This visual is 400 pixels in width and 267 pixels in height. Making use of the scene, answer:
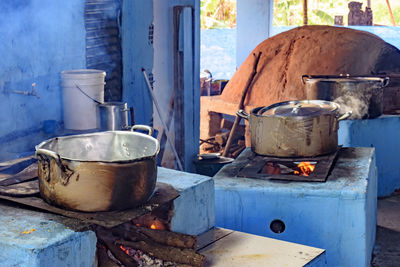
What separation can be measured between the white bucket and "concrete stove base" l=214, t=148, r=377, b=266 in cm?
134

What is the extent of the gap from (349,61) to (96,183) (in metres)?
5.75

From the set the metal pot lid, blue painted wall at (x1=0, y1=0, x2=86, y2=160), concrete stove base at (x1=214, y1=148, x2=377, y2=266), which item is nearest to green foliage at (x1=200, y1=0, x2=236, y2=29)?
blue painted wall at (x1=0, y1=0, x2=86, y2=160)

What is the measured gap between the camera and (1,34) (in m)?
4.19

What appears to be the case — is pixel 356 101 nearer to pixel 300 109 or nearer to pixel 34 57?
pixel 300 109

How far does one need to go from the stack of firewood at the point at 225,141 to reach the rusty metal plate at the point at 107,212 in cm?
599

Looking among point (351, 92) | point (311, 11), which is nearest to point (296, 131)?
point (351, 92)

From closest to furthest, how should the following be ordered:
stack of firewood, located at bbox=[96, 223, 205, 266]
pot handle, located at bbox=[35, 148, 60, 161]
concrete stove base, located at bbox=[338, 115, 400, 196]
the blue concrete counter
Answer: the blue concrete counter → pot handle, located at bbox=[35, 148, 60, 161] → stack of firewood, located at bbox=[96, 223, 205, 266] → concrete stove base, located at bbox=[338, 115, 400, 196]

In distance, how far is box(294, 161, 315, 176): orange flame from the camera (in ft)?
15.1

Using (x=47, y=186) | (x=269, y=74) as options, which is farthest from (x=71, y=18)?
(x=269, y=74)

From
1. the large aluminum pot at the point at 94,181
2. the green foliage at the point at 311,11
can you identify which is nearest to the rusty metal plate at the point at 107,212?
the large aluminum pot at the point at 94,181

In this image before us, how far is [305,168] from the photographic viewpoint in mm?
4652

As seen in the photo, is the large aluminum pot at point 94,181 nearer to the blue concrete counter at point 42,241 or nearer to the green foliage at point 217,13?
the blue concrete counter at point 42,241

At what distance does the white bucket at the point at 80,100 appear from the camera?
4.60 metres

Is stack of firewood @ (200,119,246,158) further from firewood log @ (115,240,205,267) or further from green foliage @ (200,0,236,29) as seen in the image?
green foliage @ (200,0,236,29)
